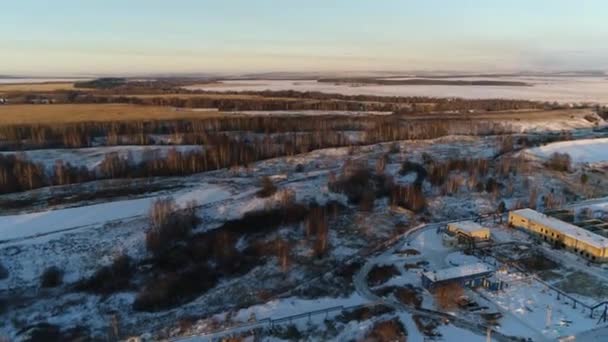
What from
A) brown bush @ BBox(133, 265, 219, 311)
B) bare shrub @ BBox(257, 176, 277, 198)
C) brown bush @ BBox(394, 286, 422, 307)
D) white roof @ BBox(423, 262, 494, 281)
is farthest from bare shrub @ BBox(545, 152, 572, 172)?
brown bush @ BBox(133, 265, 219, 311)

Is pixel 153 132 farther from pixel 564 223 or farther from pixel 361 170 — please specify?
pixel 564 223

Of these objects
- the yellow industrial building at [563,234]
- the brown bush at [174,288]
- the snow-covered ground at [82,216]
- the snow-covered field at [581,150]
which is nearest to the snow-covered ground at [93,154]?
the snow-covered ground at [82,216]

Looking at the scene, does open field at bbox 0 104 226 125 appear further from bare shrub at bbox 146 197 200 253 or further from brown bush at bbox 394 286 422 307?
brown bush at bbox 394 286 422 307

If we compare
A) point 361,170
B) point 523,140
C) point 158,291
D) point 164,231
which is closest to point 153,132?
point 361,170

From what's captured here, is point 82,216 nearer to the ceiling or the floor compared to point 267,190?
nearer to the floor

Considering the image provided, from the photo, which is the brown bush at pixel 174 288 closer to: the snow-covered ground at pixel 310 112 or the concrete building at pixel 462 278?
the concrete building at pixel 462 278

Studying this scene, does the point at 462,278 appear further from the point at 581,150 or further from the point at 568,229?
the point at 581,150

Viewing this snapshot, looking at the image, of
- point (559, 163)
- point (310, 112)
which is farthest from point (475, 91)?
point (559, 163)
